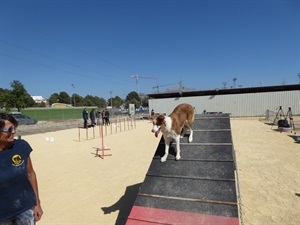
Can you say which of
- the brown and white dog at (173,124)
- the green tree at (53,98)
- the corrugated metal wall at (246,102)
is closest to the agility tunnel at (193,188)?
the brown and white dog at (173,124)

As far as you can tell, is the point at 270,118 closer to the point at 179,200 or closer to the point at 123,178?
the point at 123,178

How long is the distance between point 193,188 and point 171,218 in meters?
0.65

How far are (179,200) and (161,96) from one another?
34704 millimetres

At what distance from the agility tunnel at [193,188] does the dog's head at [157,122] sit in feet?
2.96

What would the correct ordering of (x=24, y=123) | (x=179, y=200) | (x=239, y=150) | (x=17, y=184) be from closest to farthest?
(x=17, y=184)
(x=179, y=200)
(x=239, y=150)
(x=24, y=123)

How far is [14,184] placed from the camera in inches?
84.7

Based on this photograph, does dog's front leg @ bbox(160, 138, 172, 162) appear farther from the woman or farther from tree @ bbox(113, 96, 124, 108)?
tree @ bbox(113, 96, 124, 108)

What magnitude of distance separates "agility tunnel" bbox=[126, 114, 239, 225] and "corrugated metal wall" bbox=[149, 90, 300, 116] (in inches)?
1138

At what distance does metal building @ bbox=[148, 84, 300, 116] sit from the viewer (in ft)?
101

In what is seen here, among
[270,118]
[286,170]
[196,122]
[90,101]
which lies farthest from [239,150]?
[90,101]

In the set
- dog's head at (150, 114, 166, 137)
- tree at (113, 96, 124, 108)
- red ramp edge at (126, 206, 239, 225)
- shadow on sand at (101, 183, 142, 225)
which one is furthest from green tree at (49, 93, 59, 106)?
red ramp edge at (126, 206, 239, 225)

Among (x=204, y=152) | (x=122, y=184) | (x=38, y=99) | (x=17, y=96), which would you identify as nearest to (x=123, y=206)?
(x=122, y=184)

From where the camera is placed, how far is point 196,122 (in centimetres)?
599

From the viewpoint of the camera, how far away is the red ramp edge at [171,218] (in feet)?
10.9
